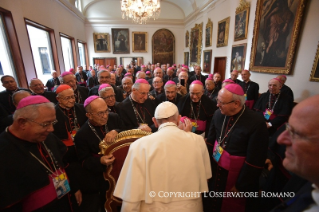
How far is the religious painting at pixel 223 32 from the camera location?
8.29 m

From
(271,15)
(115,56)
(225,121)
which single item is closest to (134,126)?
(225,121)

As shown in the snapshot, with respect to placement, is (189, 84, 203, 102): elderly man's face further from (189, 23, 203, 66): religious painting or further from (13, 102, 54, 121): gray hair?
(189, 23, 203, 66): religious painting

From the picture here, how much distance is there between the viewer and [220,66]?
31.6 ft

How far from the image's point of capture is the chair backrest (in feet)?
5.56

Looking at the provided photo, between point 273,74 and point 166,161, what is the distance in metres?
6.18

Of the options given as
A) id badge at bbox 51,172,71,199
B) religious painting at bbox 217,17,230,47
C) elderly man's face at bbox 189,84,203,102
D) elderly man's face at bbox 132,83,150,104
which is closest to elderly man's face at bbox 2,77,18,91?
elderly man's face at bbox 132,83,150,104

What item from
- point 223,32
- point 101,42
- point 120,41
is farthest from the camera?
point 120,41

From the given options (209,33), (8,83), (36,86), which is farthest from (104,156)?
(209,33)

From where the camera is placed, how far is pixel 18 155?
138cm

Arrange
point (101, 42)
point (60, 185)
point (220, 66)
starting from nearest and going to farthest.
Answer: point (60, 185), point (220, 66), point (101, 42)

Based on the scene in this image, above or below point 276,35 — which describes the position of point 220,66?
below

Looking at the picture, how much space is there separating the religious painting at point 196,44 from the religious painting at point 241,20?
4.64 meters

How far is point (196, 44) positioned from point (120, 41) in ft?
25.7

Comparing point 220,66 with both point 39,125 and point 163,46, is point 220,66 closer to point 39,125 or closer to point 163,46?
point 163,46
